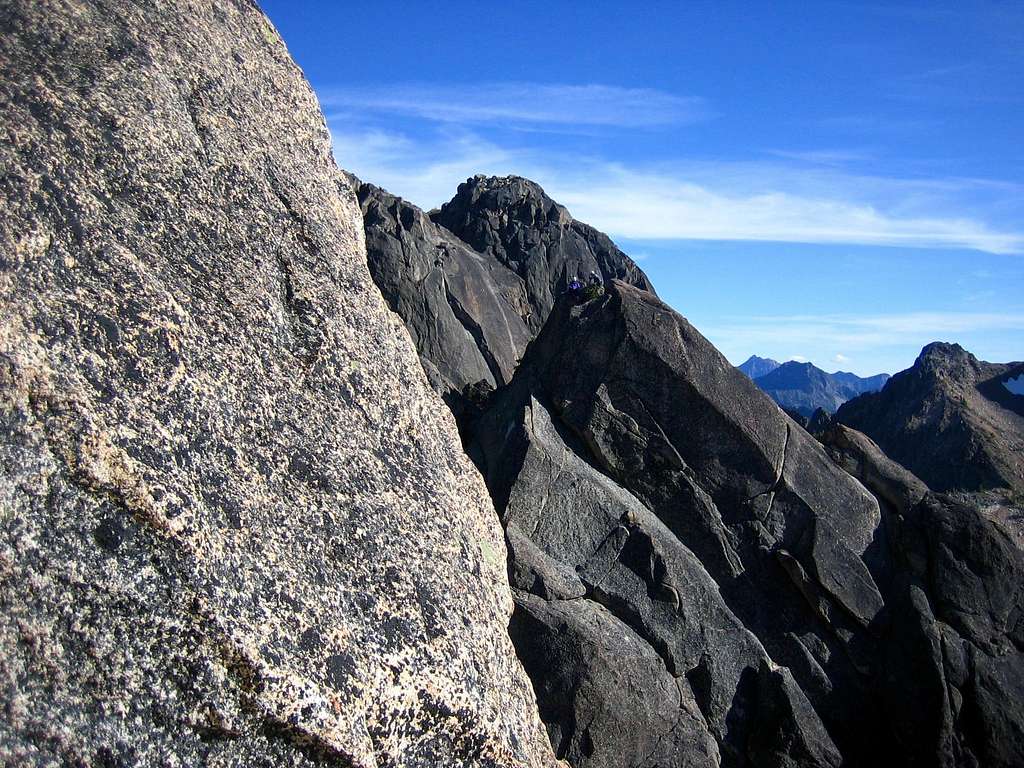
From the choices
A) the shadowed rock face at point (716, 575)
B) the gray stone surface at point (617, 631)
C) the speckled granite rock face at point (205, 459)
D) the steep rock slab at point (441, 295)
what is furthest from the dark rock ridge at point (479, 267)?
the speckled granite rock face at point (205, 459)

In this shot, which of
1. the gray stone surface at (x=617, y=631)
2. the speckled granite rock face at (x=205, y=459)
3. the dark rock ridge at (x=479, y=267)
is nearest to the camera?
the speckled granite rock face at (x=205, y=459)

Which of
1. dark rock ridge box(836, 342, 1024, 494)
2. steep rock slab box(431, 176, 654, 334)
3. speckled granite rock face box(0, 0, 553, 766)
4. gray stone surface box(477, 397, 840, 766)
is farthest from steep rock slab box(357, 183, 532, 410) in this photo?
speckled granite rock face box(0, 0, 553, 766)

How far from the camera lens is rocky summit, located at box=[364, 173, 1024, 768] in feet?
55.6

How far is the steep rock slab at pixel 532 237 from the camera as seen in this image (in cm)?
9150

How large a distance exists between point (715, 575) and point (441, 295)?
48135 mm

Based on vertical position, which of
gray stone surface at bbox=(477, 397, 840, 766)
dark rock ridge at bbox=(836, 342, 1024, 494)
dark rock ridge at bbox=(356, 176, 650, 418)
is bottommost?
gray stone surface at bbox=(477, 397, 840, 766)

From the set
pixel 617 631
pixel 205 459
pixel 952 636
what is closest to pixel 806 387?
pixel 952 636

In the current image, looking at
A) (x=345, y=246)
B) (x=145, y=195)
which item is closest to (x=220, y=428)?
(x=145, y=195)

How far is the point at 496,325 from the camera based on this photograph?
235 ft

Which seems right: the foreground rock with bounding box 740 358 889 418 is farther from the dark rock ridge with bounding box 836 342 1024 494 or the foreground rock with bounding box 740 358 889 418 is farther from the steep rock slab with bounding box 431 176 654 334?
the dark rock ridge with bounding box 836 342 1024 494

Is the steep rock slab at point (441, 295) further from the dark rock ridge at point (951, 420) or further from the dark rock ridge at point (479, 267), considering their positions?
the dark rock ridge at point (951, 420)

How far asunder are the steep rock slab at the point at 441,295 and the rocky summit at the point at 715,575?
1324 inches

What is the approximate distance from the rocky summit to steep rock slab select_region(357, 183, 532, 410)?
33.6 m

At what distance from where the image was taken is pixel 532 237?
95562 millimetres
